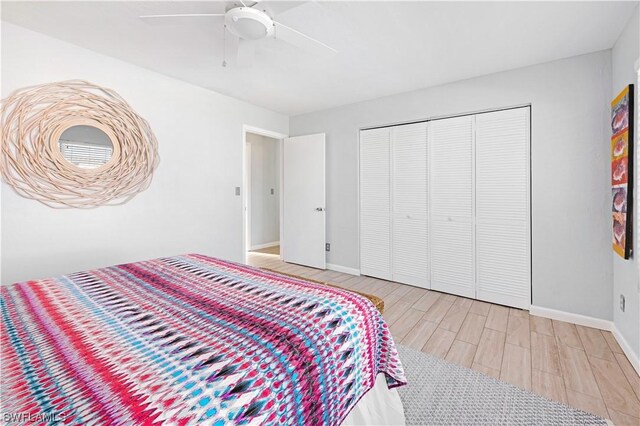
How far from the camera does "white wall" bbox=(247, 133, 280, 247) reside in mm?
6020

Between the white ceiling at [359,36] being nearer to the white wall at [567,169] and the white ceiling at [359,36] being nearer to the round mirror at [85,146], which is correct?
the white wall at [567,169]

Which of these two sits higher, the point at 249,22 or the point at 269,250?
the point at 249,22

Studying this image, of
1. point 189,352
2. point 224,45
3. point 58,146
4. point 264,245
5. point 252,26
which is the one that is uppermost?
point 224,45

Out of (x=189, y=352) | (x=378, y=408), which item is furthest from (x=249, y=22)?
(x=378, y=408)

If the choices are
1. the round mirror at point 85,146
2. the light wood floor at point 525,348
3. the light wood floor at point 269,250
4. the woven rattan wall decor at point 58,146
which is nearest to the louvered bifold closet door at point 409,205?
the light wood floor at point 525,348

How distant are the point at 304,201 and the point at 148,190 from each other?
7.33ft

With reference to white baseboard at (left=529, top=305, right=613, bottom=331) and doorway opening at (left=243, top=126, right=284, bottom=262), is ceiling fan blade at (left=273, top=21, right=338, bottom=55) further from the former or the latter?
doorway opening at (left=243, top=126, right=284, bottom=262)

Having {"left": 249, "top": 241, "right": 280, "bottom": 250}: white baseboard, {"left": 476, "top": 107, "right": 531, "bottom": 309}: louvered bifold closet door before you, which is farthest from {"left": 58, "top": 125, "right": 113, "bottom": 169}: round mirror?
{"left": 476, "top": 107, "right": 531, "bottom": 309}: louvered bifold closet door

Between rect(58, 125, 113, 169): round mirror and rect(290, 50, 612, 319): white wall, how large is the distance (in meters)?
3.60

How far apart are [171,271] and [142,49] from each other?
2.04 metres

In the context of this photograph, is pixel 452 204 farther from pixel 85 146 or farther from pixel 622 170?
pixel 85 146

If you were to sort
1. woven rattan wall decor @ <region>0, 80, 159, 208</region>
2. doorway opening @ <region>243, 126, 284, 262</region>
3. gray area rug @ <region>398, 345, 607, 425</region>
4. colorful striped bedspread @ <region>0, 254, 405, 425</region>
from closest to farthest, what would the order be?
colorful striped bedspread @ <region>0, 254, 405, 425</region>
gray area rug @ <region>398, 345, 607, 425</region>
woven rattan wall decor @ <region>0, 80, 159, 208</region>
doorway opening @ <region>243, 126, 284, 262</region>

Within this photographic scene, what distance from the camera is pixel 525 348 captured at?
221cm

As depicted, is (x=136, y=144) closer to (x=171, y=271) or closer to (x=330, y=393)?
(x=171, y=271)
